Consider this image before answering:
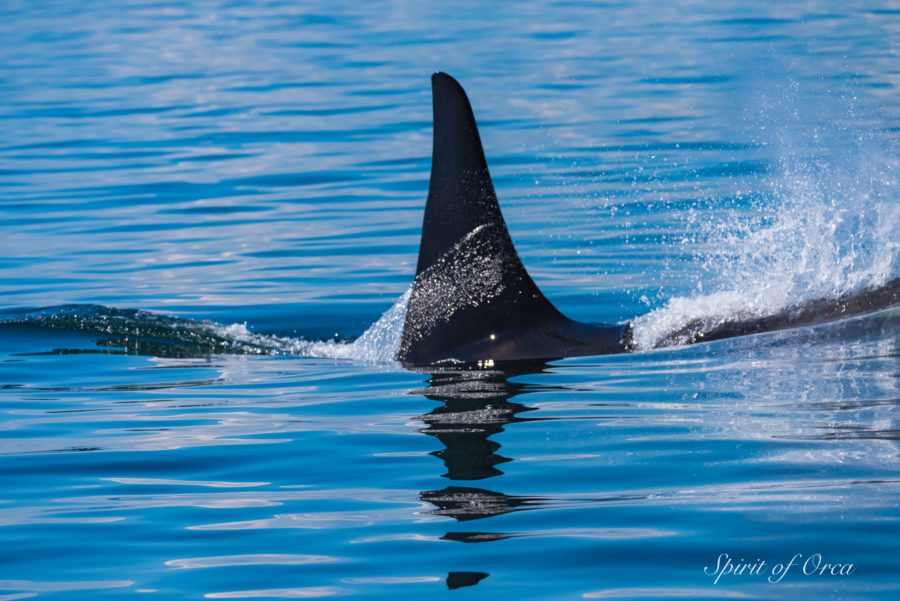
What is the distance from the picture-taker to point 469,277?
8.77 meters

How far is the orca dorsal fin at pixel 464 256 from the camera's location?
8.69 metres

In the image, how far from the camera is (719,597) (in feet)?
16.1

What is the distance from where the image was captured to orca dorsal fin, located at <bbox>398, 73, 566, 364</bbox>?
8.69m

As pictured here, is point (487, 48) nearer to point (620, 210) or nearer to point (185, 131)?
point (185, 131)

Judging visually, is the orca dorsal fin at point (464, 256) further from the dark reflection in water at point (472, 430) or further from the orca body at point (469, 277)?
the dark reflection in water at point (472, 430)

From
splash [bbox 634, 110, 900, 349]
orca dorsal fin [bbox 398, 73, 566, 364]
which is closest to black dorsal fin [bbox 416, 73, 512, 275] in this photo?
orca dorsal fin [bbox 398, 73, 566, 364]

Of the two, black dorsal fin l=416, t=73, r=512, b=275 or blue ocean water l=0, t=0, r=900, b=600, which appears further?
black dorsal fin l=416, t=73, r=512, b=275

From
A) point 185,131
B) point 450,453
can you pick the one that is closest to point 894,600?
point 450,453

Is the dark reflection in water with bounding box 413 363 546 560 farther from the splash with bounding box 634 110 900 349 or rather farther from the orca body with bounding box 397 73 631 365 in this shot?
the splash with bounding box 634 110 900 349

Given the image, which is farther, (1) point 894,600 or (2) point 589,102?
(2) point 589,102

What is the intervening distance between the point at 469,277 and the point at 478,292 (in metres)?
0.10

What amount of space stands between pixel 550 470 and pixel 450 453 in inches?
19.7

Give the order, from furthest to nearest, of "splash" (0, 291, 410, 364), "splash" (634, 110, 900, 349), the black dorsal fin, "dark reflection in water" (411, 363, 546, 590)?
1. "splash" (0, 291, 410, 364)
2. "splash" (634, 110, 900, 349)
3. the black dorsal fin
4. "dark reflection in water" (411, 363, 546, 590)

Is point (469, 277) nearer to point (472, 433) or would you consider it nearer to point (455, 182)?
point (455, 182)
